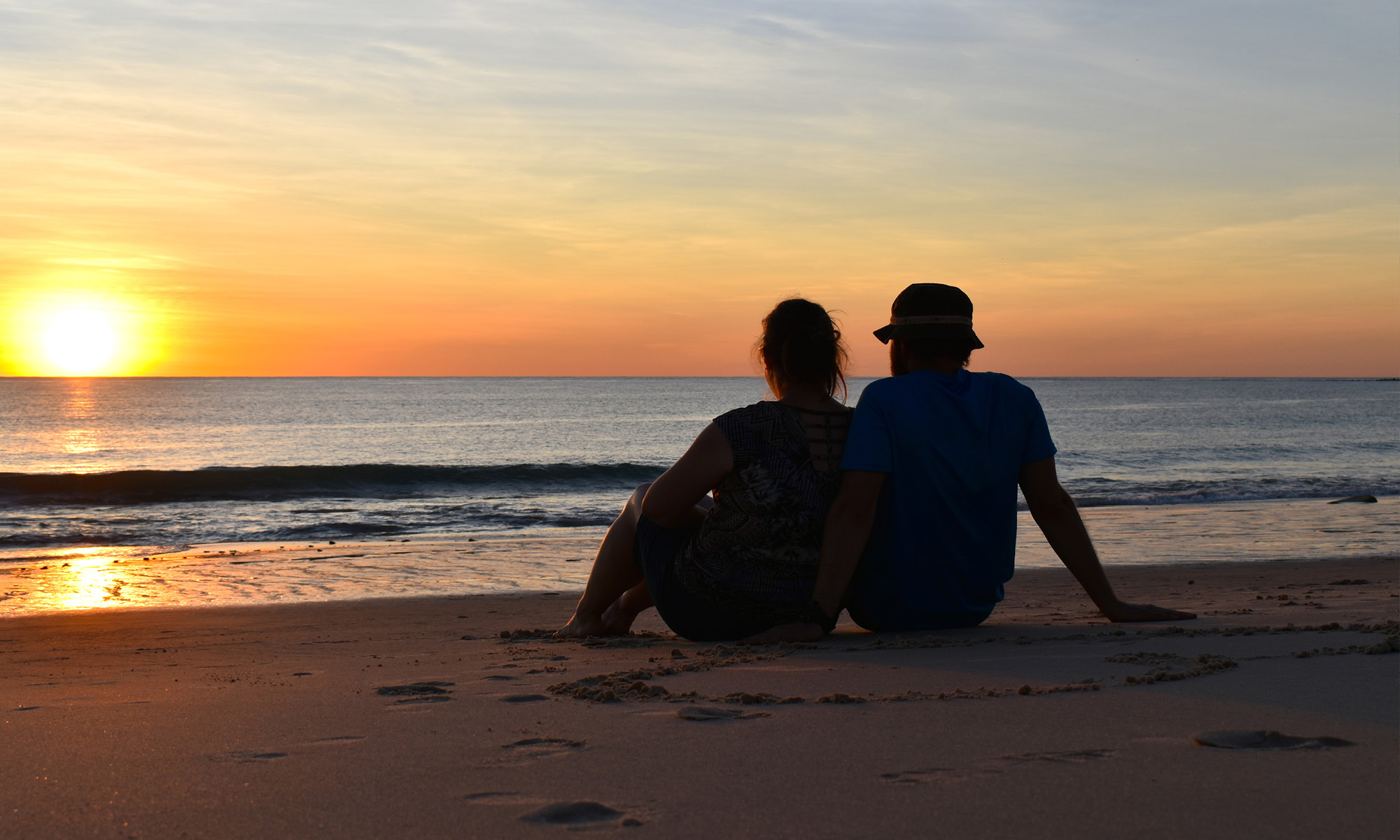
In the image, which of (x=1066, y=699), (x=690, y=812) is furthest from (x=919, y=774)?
(x=1066, y=699)

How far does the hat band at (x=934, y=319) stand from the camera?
3.60 m

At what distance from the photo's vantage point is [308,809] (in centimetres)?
193

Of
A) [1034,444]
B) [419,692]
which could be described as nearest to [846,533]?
[1034,444]

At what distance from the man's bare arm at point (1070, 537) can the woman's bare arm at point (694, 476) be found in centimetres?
107

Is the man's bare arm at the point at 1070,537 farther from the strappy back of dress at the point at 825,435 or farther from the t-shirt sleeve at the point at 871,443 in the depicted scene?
the strappy back of dress at the point at 825,435

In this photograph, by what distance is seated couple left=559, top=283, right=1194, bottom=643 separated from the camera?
3.56m

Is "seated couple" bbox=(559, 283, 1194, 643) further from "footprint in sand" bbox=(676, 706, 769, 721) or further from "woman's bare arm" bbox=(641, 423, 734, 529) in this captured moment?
"footprint in sand" bbox=(676, 706, 769, 721)

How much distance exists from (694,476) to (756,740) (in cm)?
139

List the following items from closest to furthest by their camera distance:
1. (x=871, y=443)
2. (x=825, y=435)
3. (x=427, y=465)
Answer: (x=871, y=443) < (x=825, y=435) < (x=427, y=465)

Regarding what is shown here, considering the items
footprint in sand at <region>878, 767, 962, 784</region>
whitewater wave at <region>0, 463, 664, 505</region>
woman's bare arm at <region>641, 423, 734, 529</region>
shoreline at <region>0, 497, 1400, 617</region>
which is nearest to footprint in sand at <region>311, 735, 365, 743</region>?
footprint in sand at <region>878, 767, 962, 784</region>

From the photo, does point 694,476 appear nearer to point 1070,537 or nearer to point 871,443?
point 871,443

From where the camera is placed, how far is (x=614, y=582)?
4.21m

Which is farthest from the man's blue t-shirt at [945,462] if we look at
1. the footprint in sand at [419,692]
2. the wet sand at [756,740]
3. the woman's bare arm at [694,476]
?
the footprint in sand at [419,692]

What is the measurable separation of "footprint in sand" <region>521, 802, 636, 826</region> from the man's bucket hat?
2210mm
